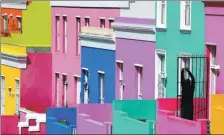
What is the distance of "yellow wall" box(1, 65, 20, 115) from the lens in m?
42.8

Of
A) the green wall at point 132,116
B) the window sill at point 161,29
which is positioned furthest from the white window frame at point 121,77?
the green wall at point 132,116

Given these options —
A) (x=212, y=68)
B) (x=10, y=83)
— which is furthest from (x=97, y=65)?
(x=212, y=68)

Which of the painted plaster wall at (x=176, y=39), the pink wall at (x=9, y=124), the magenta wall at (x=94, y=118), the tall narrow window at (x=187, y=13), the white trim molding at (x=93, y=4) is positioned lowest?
the pink wall at (x=9, y=124)

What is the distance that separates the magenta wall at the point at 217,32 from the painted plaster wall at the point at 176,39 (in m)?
0.74

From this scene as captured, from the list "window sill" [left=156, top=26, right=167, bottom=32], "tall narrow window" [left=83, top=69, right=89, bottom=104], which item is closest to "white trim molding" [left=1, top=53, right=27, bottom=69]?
"tall narrow window" [left=83, top=69, right=89, bottom=104]

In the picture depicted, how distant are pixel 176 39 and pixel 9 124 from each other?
608 centimetres

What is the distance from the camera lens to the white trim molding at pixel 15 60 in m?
42.0

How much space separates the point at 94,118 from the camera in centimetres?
2627

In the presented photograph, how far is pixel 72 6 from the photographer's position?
131 ft

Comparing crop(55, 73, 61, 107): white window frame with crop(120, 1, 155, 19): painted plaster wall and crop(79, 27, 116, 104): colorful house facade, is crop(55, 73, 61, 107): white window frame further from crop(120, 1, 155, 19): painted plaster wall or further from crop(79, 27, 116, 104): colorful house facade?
crop(120, 1, 155, 19): painted plaster wall

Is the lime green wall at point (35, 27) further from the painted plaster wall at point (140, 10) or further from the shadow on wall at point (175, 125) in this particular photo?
the shadow on wall at point (175, 125)

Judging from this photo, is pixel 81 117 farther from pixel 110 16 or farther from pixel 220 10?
pixel 110 16

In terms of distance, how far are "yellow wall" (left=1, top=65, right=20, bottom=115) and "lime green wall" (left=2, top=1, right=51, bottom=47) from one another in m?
0.96

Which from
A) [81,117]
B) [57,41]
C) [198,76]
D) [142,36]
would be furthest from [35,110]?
[81,117]
